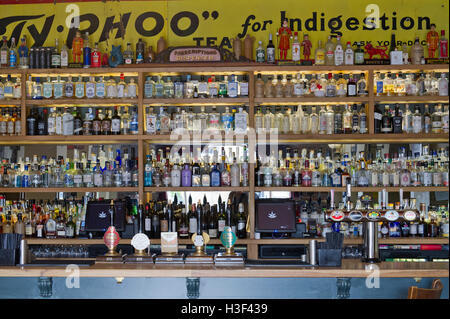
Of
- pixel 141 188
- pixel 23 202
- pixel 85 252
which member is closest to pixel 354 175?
pixel 141 188

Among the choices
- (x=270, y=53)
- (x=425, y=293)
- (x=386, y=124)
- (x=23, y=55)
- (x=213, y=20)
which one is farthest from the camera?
(x=213, y=20)

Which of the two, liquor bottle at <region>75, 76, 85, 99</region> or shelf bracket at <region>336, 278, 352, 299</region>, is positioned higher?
liquor bottle at <region>75, 76, 85, 99</region>

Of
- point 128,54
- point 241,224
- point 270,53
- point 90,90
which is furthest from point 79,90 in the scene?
point 241,224

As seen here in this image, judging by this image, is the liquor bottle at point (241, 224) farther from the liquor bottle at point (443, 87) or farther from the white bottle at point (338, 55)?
the liquor bottle at point (443, 87)

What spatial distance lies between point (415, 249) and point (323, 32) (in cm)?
217

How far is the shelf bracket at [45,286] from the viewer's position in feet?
10.8

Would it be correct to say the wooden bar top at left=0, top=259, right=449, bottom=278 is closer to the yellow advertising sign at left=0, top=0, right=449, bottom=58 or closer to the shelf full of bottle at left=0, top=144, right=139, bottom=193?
the shelf full of bottle at left=0, top=144, right=139, bottom=193

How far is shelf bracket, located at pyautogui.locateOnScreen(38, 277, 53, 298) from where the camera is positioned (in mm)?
3277

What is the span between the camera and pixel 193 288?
10.6 feet

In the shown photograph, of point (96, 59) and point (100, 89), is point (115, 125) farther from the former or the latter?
point (96, 59)

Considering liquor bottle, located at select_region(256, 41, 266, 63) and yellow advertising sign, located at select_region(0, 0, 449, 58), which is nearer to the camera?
liquor bottle, located at select_region(256, 41, 266, 63)

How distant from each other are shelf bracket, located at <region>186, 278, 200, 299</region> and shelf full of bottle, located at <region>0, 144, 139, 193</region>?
6.76ft

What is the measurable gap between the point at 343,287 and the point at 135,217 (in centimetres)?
250

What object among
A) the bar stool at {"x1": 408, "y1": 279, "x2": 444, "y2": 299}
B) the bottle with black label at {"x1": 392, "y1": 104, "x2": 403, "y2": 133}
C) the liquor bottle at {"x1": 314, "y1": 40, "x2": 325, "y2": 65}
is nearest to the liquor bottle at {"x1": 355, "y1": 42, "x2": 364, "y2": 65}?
the liquor bottle at {"x1": 314, "y1": 40, "x2": 325, "y2": 65}
